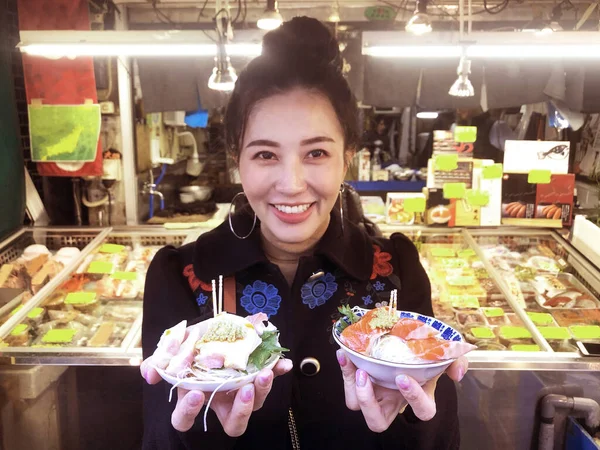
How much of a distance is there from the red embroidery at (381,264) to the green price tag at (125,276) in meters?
2.42

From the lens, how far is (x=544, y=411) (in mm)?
3047

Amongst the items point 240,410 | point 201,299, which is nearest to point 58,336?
point 201,299

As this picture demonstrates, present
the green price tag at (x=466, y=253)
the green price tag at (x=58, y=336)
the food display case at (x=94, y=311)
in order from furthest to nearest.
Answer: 1. the green price tag at (x=466, y=253)
2. the green price tag at (x=58, y=336)
3. the food display case at (x=94, y=311)

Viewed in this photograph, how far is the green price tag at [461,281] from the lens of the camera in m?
3.87

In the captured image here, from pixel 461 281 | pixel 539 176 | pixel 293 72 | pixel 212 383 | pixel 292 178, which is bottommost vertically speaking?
pixel 461 281

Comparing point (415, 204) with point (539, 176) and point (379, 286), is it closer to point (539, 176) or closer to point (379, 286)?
point (539, 176)

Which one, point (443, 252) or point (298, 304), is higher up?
point (298, 304)

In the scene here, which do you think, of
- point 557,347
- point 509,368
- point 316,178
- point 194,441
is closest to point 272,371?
point 194,441

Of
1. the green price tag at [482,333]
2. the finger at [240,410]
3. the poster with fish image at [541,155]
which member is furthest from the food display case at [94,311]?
the poster with fish image at [541,155]

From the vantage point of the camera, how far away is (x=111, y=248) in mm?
4297

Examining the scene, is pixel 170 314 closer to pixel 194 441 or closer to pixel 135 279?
pixel 194 441

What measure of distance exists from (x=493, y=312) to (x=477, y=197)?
115 cm

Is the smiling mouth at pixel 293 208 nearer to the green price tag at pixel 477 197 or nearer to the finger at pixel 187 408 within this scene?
the finger at pixel 187 408

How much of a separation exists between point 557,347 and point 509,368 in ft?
1.33
